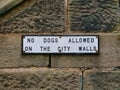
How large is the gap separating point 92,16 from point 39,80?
56cm

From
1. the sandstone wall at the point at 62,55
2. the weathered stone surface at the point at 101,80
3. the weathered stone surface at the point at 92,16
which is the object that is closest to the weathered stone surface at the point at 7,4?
the sandstone wall at the point at 62,55

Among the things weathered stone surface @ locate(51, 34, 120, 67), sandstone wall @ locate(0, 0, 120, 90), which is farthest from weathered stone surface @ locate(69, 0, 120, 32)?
weathered stone surface @ locate(51, 34, 120, 67)

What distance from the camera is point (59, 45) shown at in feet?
12.8

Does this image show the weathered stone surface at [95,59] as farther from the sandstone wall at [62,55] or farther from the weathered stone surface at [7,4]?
the weathered stone surface at [7,4]

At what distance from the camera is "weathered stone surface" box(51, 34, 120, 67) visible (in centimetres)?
391

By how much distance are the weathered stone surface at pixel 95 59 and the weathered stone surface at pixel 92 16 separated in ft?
0.34

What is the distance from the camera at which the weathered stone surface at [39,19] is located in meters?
3.93

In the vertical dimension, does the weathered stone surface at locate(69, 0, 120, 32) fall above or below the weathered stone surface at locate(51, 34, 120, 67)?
above

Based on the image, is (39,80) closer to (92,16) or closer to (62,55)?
(62,55)

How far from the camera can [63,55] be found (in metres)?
3.91

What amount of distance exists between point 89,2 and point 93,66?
0.43 meters

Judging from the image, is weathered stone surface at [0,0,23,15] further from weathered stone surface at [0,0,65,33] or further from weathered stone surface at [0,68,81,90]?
weathered stone surface at [0,68,81,90]

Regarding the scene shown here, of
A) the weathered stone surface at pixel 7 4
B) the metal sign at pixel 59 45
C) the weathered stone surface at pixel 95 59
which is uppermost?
the weathered stone surface at pixel 7 4

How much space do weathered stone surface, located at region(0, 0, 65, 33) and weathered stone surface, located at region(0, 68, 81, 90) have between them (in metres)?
0.28
